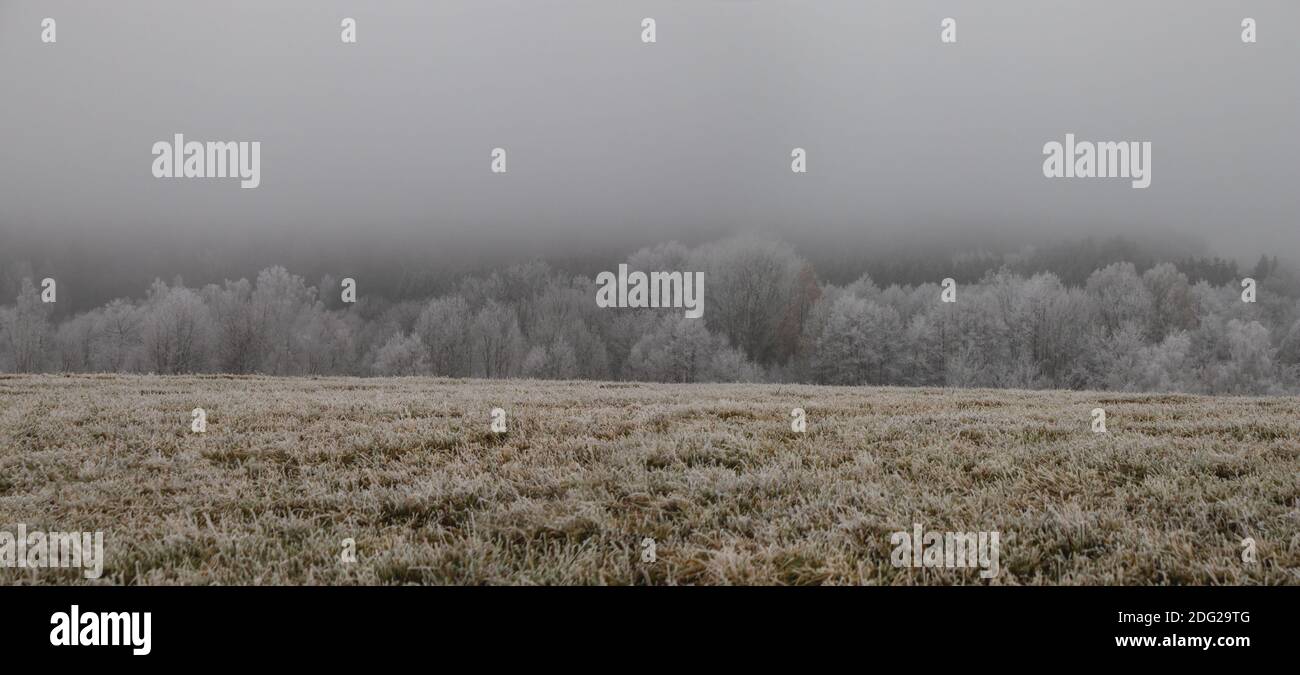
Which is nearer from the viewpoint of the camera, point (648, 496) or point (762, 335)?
point (648, 496)

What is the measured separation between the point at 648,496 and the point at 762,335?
5864 centimetres

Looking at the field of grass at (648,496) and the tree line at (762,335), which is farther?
the tree line at (762,335)

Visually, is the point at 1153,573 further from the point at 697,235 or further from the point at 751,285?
the point at 697,235

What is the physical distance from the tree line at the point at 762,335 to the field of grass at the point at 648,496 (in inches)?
1942

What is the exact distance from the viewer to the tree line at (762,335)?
57688mm

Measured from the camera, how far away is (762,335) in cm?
6356

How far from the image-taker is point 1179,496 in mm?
5965

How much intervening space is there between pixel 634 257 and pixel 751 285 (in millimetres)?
14276

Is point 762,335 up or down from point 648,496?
up

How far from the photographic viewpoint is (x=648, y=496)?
6211 mm

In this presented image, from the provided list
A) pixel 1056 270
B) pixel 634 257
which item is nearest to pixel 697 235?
pixel 634 257

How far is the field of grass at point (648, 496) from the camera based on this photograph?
185 inches

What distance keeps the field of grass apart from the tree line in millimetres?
49331
